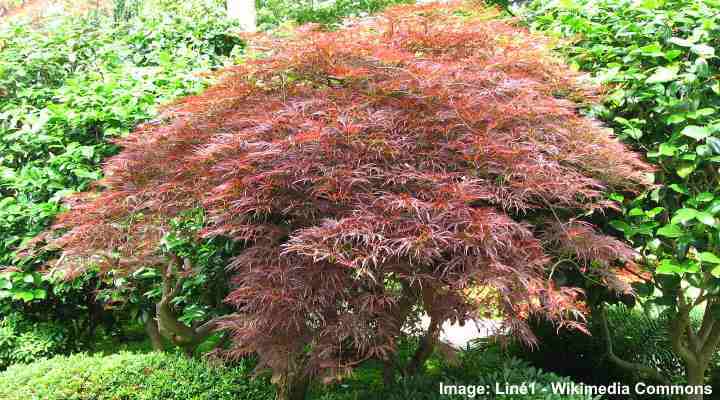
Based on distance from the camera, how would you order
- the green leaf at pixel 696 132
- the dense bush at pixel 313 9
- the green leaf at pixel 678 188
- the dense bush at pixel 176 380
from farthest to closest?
1. the dense bush at pixel 313 9
2. the dense bush at pixel 176 380
3. the green leaf at pixel 678 188
4. the green leaf at pixel 696 132

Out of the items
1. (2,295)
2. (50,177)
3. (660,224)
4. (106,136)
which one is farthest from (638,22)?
(2,295)

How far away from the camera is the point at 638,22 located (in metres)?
3.32

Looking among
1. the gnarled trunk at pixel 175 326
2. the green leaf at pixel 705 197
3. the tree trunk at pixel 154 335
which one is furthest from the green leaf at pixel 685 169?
the tree trunk at pixel 154 335

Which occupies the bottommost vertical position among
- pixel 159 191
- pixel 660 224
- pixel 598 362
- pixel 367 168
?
pixel 598 362

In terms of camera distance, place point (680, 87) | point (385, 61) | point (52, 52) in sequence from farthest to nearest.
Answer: point (52, 52)
point (680, 87)
point (385, 61)

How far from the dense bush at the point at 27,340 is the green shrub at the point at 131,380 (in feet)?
2.06

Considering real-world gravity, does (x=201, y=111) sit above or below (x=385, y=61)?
below

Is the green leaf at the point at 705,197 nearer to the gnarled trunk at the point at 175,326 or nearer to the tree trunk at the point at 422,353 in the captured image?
the tree trunk at the point at 422,353

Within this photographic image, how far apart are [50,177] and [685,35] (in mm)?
4352

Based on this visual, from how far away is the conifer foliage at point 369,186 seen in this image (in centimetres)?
212

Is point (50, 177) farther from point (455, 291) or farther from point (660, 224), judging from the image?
point (660, 224)

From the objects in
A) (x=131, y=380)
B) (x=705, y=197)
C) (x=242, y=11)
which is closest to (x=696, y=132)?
(x=705, y=197)

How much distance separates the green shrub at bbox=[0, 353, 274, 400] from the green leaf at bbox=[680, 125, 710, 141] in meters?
2.77

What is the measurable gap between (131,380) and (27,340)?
1452 millimetres
